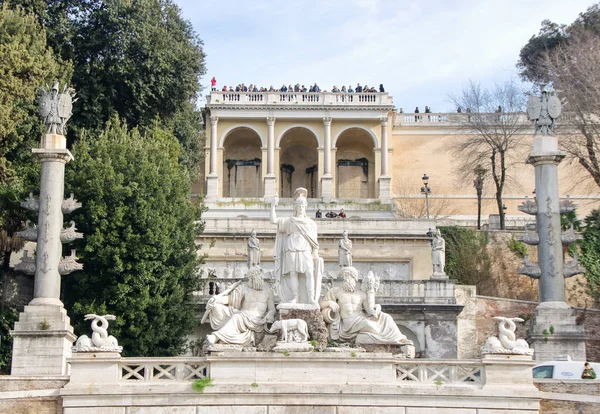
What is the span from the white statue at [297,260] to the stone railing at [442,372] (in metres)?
2.44

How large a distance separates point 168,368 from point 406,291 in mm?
13909

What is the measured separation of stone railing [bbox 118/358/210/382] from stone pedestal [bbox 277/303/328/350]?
1.98 meters

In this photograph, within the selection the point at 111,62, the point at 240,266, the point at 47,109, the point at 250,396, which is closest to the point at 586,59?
the point at 240,266

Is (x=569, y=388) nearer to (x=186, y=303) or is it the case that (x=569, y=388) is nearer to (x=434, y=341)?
(x=434, y=341)

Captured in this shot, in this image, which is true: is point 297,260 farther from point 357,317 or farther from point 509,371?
point 509,371

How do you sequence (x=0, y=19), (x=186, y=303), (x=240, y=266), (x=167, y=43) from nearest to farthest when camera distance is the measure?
(x=186, y=303), (x=0, y=19), (x=240, y=266), (x=167, y=43)

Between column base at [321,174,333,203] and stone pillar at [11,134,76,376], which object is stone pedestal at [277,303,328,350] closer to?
stone pillar at [11,134,76,376]

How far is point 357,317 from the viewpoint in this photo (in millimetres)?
19297

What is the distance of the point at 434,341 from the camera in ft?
98.4

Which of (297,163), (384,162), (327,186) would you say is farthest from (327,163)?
(297,163)

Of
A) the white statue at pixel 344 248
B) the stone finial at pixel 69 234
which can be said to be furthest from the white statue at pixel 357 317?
the white statue at pixel 344 248

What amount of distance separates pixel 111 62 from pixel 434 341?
1716cm

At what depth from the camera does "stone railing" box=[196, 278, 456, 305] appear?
30.4 metres

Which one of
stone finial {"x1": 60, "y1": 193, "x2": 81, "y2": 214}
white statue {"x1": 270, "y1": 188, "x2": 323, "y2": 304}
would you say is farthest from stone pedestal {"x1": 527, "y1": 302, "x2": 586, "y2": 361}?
stone finial {"x1": 60, "y1": 193, "x2": 81, "y2": 214}
